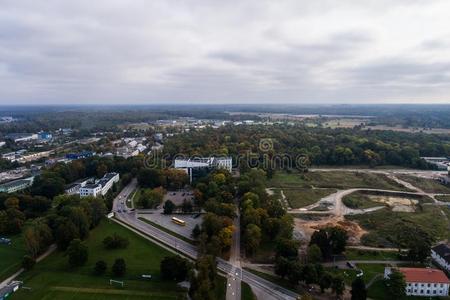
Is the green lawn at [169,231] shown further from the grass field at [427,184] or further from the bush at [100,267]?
the grass field at [427,184]

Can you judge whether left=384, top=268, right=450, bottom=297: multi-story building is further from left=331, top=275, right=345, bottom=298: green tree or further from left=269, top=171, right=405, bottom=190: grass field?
left=269, top=171, right=405, bottom=190: grass field

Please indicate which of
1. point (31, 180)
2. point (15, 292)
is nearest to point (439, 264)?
point (15, 292)

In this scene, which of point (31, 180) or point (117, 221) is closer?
point (117, 221)

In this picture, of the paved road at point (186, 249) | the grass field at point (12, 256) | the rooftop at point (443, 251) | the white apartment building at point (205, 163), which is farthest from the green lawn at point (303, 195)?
the grass field at point (12, 256)

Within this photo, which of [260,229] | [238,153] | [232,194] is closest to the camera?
[260,229]

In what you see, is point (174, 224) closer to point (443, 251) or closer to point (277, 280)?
point (277, 280)

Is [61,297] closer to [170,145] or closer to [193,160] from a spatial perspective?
[193,160]
